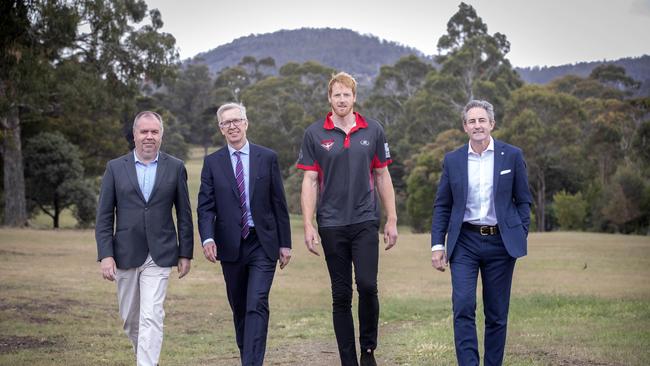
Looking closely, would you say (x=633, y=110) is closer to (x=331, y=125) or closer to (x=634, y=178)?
(x=634, y=178)

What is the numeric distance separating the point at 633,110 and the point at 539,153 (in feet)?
32.3

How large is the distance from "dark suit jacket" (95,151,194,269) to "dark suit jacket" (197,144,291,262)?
233mm

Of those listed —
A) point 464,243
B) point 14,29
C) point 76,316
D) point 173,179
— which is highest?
point 14,29

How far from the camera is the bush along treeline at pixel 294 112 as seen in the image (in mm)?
33719

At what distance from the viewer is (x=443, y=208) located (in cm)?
655

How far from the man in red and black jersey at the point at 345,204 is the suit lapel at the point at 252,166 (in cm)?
36

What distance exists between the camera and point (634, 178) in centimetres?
5022

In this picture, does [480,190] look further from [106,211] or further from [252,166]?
[106,211]

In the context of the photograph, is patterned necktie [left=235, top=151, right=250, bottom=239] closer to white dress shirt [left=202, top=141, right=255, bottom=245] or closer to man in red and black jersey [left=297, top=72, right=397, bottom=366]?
white dress shirt [left=202, top=141, right=255, bottom=245]

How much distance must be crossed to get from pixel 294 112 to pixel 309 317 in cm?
6140

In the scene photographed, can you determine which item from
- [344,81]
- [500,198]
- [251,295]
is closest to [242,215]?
[251,295]

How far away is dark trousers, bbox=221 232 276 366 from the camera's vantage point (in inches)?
261

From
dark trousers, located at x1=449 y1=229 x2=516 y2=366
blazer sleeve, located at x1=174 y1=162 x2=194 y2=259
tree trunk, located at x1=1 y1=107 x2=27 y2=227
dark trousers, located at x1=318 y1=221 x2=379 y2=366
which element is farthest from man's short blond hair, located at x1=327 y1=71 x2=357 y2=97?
tree trunk, located at x1=1 y1=107 x2=27 y2=227

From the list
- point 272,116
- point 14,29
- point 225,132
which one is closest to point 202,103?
point 272,116
